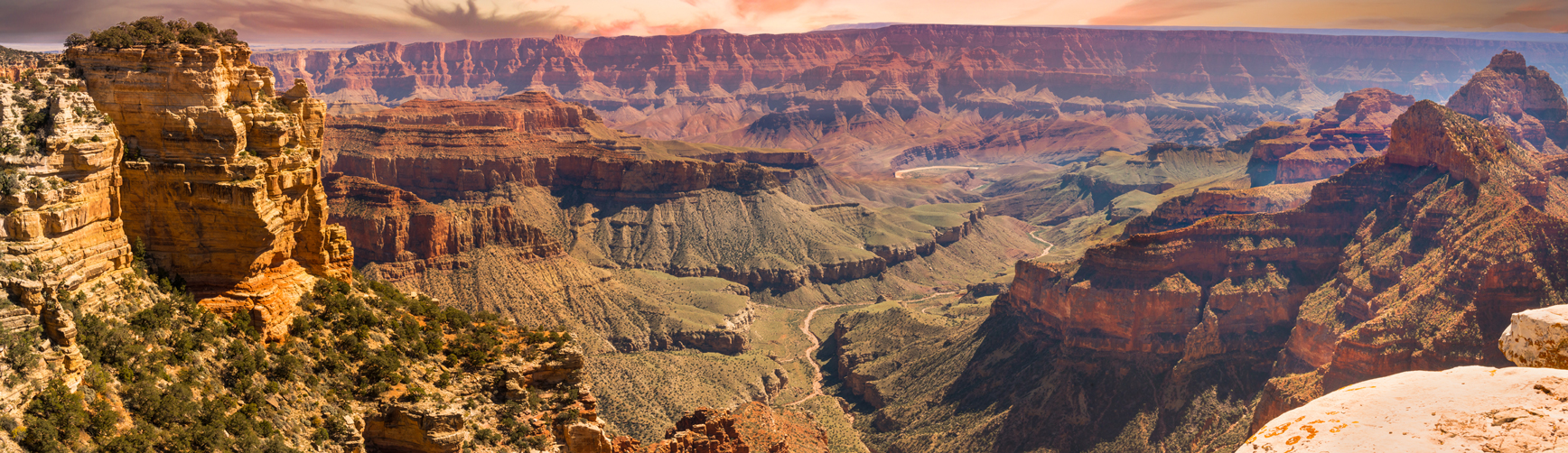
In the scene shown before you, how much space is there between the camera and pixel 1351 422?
1125 centimetres

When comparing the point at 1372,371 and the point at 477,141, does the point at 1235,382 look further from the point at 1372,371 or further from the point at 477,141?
the point at 477,141

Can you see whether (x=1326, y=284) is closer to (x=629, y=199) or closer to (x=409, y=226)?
(x=409, y=226)

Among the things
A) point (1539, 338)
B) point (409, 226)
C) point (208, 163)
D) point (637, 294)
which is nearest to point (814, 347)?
point (637, 294)

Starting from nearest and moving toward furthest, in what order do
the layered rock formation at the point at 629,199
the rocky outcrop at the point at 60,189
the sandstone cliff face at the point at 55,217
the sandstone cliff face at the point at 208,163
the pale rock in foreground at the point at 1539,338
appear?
the pale rock in foreground at the point at 1539,338 → the sandstone cliff face at the point at 55,217 → the rocky outcrop at the point at 60,189 → the sandstone cliff face at the point at 208,163 → the layered rock formation at the point at 629,199

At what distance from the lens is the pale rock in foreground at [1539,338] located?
12.8 meters

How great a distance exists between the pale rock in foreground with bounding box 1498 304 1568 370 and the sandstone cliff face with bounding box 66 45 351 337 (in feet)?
104

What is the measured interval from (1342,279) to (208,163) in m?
92.9

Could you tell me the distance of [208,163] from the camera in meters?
29.2

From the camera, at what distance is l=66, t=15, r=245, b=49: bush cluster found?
2823 centimetres

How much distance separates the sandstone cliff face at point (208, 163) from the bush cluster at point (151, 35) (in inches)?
15.4

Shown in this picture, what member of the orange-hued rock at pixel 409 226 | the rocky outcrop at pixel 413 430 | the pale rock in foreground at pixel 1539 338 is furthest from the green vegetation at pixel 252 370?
the orange-hued rock at pixel 409 226

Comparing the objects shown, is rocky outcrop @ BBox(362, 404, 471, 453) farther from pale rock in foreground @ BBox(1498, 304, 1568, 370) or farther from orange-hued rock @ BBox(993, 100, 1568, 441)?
orange-hued rock @ BBox(993, 100, 1568, 441)

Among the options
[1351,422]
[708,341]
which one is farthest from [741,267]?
[1351,422]

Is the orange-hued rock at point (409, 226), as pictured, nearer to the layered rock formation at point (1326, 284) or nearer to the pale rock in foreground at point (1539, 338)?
the layered rock formation at point (1326, 284)
